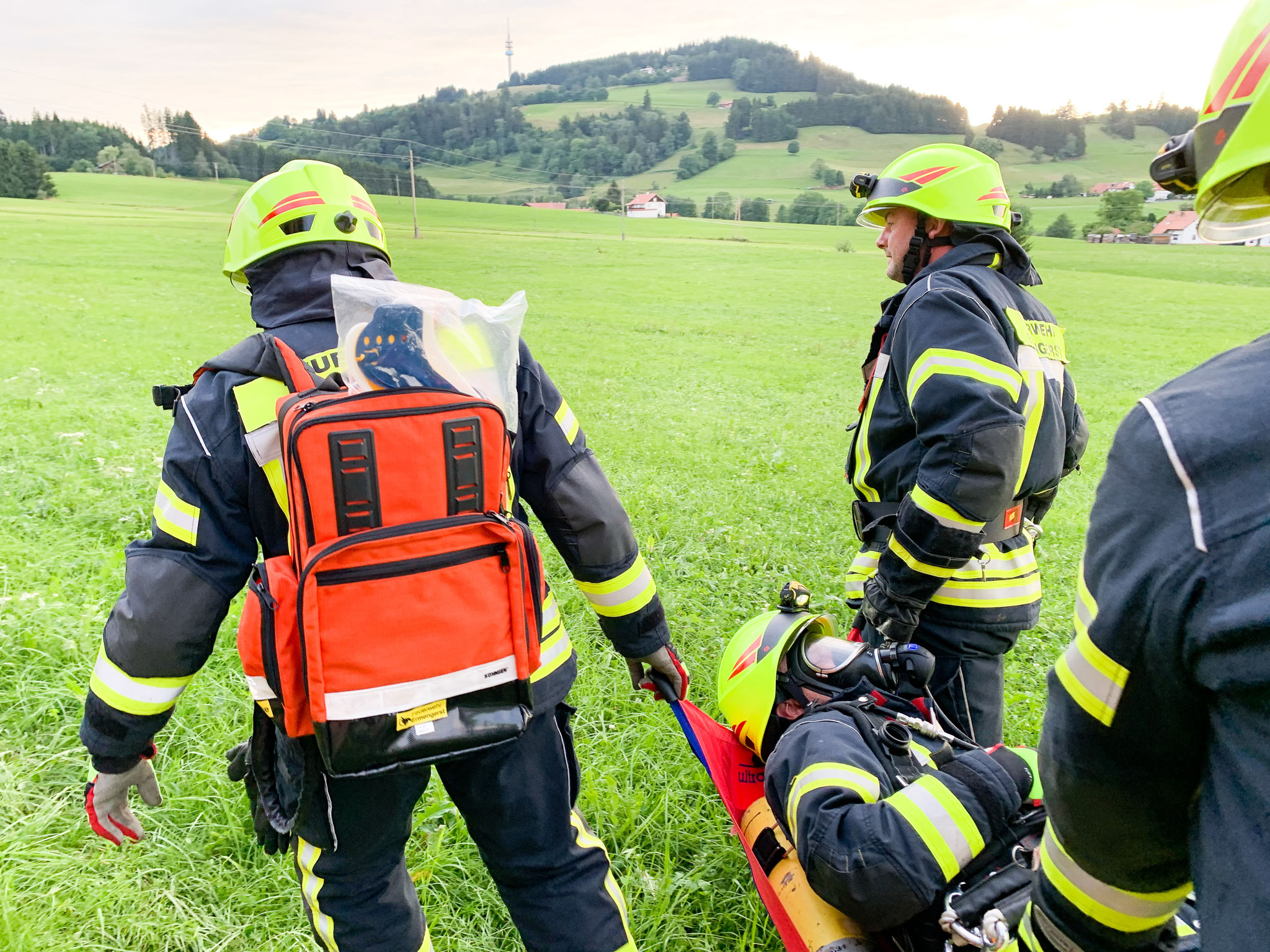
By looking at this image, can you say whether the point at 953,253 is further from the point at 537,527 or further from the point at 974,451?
the point at 537,527

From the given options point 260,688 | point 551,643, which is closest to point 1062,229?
point 551,643

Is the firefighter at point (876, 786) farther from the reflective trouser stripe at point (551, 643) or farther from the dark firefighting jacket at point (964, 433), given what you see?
the reflective trouser stripe at point (551, 643)

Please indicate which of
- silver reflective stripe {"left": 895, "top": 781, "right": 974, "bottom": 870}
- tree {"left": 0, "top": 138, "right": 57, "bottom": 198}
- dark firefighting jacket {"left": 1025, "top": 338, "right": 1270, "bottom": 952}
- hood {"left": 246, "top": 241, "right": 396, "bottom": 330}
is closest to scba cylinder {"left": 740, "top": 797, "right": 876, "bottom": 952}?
silver reflective stripe {"left": 895, "top": 781, "right": 974, "bottom": 870}

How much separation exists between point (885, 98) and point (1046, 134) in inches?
1041

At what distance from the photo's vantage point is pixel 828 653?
2.79m

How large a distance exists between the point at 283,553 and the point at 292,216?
86cm

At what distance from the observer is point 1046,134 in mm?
79188

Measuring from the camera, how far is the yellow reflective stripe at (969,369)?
8.40 ft

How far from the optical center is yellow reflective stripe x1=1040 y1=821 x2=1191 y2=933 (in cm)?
→ 103

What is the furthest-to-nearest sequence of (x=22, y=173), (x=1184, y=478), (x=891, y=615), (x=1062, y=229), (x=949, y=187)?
(x=1062, y=229), (x=22, y=173), (x=949, y=187), (x=891, y=615), (x=1184, y=478)

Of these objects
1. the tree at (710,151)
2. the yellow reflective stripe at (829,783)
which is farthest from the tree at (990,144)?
the yellow reflective stripe at (829,783)

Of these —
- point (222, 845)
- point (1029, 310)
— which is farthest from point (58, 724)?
point (1029, 310)

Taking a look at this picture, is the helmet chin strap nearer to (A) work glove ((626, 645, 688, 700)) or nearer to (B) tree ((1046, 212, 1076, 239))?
(A) work glove ((626, 645, 688, 700))

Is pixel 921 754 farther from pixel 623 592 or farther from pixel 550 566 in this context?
pixel 550 566
